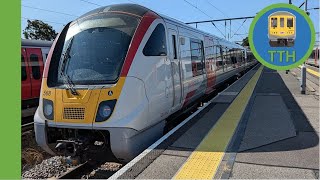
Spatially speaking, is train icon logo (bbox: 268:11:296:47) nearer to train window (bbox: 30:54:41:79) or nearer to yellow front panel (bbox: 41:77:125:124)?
yellow front panel (bbox: 41:77:125:124)

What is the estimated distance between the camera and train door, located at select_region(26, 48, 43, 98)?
12875 mm

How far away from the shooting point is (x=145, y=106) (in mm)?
6332

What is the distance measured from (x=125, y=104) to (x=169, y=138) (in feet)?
3.69

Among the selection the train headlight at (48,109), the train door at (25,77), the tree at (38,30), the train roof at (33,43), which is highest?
the tree at (38,30)

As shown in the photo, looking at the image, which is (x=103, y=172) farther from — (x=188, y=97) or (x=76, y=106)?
(x=188, y=97)

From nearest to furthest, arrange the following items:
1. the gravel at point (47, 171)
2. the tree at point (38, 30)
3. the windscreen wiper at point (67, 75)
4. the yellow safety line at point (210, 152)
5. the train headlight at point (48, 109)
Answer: the yellow safety line at point (210, 152), the windscreen wiper at point (67, 75), the train headlight at point (48, 109), the gravel at point (47, 171), the tree at point (38, 30)

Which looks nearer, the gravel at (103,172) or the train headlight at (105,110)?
the train headlight at (105,110)

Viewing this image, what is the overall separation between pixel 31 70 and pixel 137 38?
7577mm

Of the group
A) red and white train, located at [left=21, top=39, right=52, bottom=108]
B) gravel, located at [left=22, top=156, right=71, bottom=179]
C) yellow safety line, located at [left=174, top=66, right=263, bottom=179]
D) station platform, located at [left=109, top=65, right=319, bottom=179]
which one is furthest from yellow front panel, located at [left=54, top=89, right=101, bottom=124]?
red and white train, located at [left=21, top=39, right=52, bottom=108]

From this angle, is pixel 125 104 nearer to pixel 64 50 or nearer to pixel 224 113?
pixel 64 50

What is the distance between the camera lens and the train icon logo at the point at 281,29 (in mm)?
5691

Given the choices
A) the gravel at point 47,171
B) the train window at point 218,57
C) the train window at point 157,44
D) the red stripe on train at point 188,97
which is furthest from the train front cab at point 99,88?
the train window at point 218,57

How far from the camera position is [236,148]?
6.04 metres

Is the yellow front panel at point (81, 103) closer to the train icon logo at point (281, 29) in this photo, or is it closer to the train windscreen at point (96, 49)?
the train windscreen at point (96, 49)
